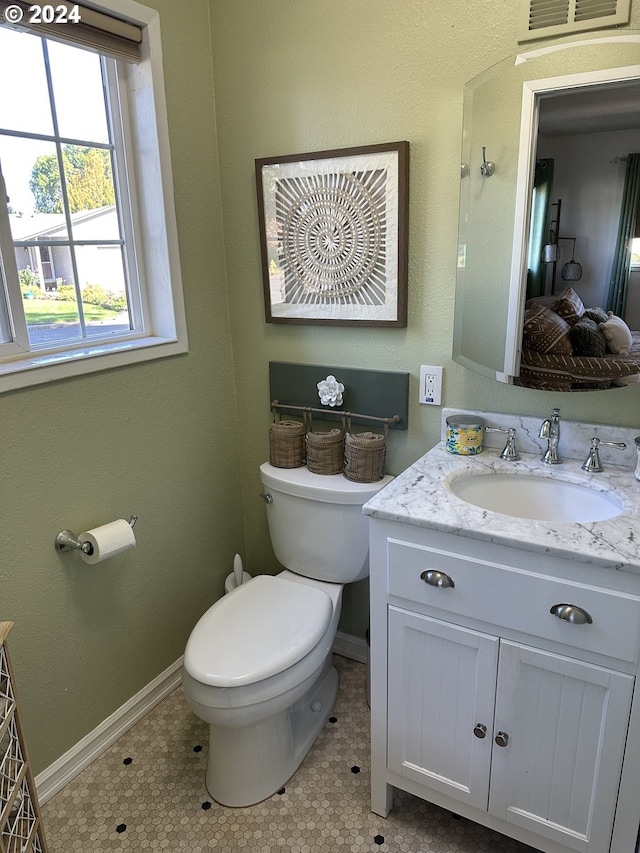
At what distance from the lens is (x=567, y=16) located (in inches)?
54.6

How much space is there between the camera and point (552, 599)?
118cm

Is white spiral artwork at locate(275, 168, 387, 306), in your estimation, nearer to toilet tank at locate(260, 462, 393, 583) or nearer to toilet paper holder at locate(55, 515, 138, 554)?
toilet tank at locate(260, 462, 393, 583)

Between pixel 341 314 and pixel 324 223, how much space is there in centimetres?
28

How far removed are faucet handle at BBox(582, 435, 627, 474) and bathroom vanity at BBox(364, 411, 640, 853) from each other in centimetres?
2

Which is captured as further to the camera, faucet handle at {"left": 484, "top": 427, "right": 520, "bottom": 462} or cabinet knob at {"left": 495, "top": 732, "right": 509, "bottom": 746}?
faucet handle at {"left": 484, "top": 427, "right": 520, "bottom": 462}

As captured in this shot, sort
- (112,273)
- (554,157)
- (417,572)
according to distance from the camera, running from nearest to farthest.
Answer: (417,572) → (554,157) → (112,273)

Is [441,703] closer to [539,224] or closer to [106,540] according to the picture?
[106,540]

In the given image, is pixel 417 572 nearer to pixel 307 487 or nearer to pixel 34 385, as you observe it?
pixel 307 487

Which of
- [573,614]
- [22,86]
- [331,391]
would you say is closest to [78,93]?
[22,86]

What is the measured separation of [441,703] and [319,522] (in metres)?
0.65

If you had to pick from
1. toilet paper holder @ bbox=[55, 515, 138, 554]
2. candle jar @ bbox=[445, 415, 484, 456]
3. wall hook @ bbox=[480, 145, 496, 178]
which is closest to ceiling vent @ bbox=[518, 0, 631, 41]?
wall hook @ bbox=[480, 145, 496, 178]

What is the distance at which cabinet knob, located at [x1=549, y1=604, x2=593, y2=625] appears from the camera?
1155 millimetres

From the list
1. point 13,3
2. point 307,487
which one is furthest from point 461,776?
point 13,3

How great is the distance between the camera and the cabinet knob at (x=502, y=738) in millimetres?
1315
